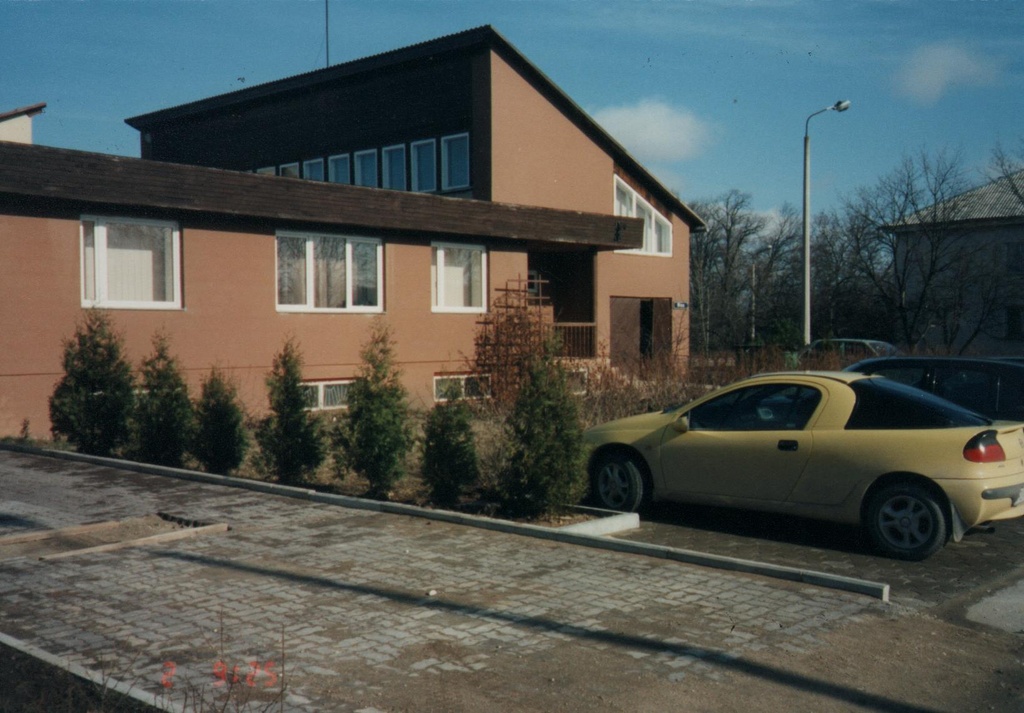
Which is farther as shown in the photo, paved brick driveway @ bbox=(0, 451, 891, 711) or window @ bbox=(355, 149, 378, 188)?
window @ bbox=(355, 149, 378, 188)

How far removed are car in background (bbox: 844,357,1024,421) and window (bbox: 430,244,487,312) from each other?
1114 cm

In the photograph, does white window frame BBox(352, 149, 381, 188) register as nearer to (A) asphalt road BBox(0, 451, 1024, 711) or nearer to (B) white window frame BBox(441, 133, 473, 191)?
(B) white window frame BBox(441, 133, 473, 191)

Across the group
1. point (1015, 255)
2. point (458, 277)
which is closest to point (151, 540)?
point (458, 277)

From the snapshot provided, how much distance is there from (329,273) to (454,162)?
7.31 meters

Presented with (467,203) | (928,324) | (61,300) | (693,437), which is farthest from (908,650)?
(928,324)

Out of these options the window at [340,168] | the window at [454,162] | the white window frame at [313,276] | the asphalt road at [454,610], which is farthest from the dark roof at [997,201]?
the asphalt road at [454,610]

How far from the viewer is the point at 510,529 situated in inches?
355

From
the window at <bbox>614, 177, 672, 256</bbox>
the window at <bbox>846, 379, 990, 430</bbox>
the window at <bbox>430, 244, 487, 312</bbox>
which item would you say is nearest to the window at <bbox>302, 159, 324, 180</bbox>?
the window at <bbox>430, 244, 487, 312</bbox>

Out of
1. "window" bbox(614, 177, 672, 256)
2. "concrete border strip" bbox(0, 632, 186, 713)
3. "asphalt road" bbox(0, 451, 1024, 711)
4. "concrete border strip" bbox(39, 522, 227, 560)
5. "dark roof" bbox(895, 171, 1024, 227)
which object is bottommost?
"asphalt road" bbox(0, 451, 1024, 711)

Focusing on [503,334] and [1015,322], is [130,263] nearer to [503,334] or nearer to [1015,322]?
[503,334]

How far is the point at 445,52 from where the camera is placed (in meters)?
25.5

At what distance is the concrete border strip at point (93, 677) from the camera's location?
464cm

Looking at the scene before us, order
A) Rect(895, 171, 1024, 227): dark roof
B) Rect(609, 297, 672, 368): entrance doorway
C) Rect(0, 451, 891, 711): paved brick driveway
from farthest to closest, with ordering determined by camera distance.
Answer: Rect(895, 171, 1024, 227): dark roof, Rect(609, 297, 672, 368): entrance doorway, Rect(0, 451, 891, 711): paved brick driveway

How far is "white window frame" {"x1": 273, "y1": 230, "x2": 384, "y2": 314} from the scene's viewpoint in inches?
747
